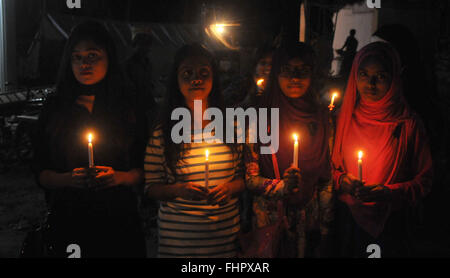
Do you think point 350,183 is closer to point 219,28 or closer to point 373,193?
point 373,193

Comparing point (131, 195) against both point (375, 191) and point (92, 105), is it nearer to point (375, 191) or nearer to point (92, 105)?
point (92, 105)

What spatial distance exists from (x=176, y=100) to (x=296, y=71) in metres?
0.77

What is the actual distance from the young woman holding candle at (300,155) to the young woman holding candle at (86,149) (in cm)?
80

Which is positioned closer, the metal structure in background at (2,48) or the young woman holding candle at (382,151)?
the young woman holding candle at (382,151)

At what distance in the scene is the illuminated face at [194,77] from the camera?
242 centimetres

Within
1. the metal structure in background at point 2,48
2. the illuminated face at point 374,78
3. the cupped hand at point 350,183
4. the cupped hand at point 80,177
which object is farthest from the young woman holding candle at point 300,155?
the metal structure in background at point 2,48

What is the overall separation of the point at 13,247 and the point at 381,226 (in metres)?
3.82

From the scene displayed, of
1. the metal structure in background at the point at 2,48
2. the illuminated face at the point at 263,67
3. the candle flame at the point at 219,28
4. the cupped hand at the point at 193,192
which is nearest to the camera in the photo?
the cupped hand at the point at 193,192

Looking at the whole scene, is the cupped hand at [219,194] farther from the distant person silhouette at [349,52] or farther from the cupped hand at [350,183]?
the distant person silhouette at [349,52]

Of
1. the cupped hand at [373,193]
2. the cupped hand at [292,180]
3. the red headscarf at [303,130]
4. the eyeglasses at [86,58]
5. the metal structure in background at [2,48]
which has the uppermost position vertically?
the metal structure in background at [2,48]

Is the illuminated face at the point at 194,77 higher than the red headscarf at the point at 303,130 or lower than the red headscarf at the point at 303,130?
higher

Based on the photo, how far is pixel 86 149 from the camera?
2.47 m

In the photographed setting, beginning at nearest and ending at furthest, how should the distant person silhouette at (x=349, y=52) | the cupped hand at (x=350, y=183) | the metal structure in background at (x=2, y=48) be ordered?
the cupped hand at (x=350, y=183) < the metal structure in background at (x=2, y=48) < the distant person silhouette at (x=349, y=52)
